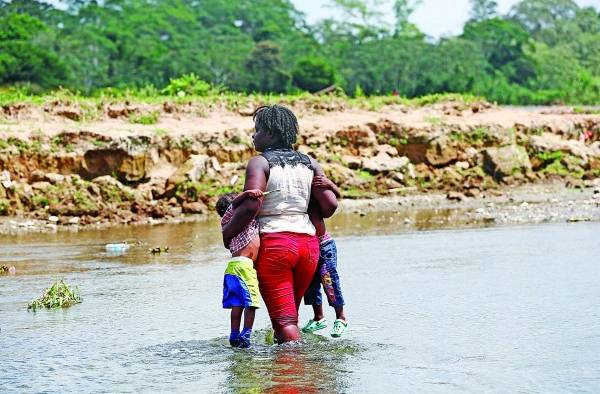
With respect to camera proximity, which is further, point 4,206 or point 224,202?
point 4,206

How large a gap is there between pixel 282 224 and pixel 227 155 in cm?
1535

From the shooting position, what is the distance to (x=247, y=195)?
714cm

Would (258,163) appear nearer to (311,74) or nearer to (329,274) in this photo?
(329,274)

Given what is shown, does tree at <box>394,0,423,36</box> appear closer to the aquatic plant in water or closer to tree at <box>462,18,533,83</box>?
tree at <box>462,18,533,83</box>

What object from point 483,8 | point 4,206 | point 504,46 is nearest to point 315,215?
point 4,206

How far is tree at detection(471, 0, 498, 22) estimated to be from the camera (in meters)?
110

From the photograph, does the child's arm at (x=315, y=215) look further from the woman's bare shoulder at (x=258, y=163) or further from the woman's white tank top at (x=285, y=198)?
the woman's bare shoulder at (x=258, y=163)

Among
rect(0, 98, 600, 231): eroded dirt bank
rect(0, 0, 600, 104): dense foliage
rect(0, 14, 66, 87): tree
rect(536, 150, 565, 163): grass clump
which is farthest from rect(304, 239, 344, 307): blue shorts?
rect(0, 14, 66, 87): tree

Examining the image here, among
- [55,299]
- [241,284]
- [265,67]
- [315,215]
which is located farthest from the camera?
[265,67]

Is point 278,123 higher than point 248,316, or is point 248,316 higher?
point 278,123

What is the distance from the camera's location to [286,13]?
10581 centimetres

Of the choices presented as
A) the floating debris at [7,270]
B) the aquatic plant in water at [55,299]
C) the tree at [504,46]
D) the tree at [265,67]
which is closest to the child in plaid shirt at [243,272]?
the aquatic plant in water at [55,299]

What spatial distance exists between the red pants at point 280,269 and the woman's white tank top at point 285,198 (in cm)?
6

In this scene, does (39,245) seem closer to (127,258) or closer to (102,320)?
(127,258)
